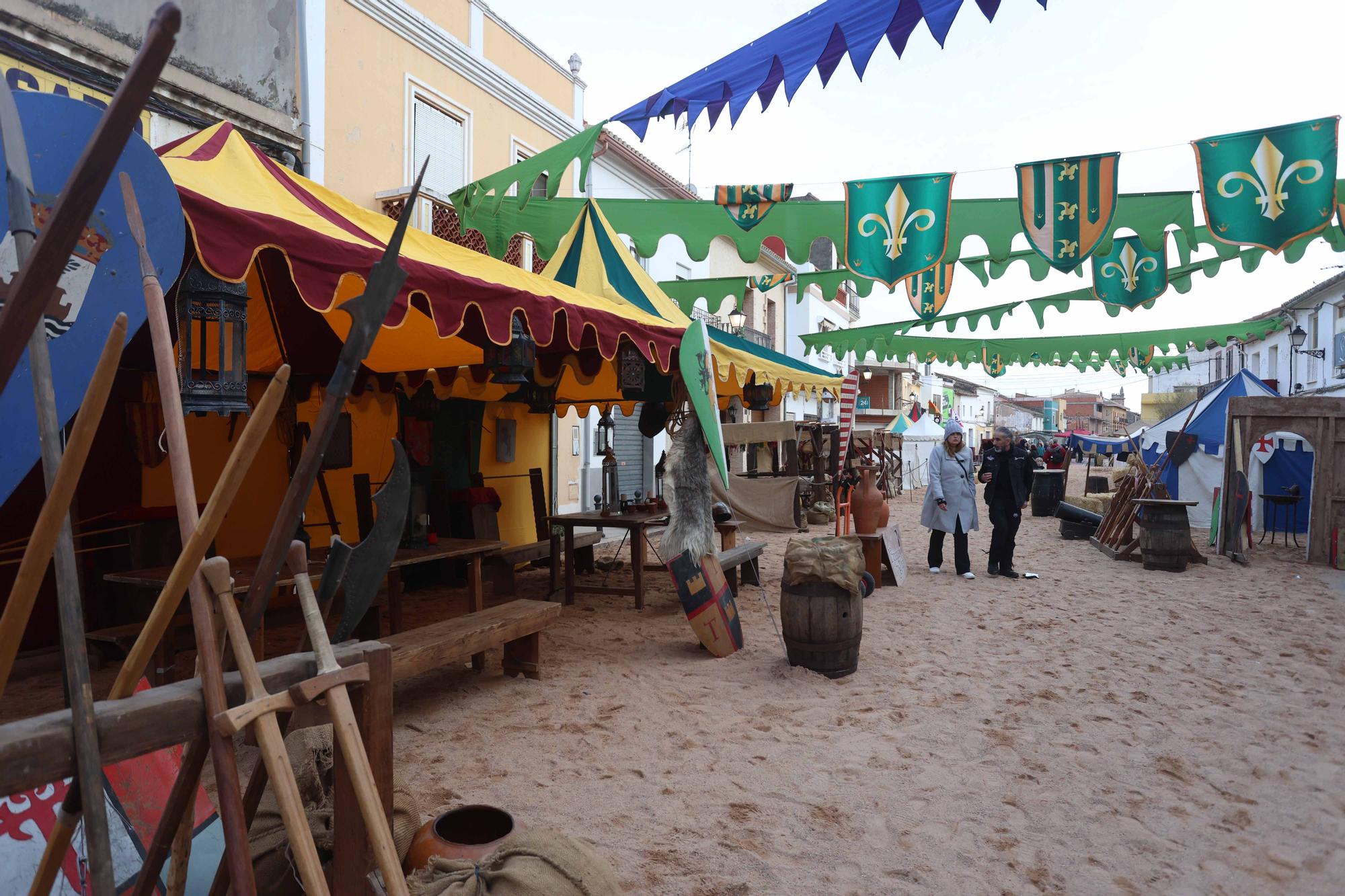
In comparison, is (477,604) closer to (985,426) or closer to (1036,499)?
(1036,499)

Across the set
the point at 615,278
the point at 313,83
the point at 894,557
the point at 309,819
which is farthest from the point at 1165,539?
the point at 313,83

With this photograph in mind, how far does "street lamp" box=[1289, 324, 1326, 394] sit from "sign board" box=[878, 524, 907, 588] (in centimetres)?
1236

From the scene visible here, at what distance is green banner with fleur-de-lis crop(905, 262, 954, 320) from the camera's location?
8648 mm

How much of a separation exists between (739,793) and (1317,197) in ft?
18.9

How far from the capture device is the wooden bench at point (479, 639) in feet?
12.3

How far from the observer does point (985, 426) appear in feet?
195

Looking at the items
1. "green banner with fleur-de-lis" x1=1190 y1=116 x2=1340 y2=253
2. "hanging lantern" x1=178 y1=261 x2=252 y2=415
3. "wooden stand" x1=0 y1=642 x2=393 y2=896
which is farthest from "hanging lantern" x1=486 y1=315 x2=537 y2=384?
"green banner with fleur-de-lis" x1=1190 y1=116 x2=1340 y2=253

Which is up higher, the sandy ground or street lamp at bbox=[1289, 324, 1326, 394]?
street lamp at bbox=[1289, 324, 1326, 394]

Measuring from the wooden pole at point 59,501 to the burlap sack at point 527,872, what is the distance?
3.84ft

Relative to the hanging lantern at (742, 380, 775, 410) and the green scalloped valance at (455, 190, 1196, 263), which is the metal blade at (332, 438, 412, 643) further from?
the hanging lantern at (742, 380, 775, 410)

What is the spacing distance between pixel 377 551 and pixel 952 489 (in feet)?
25.0

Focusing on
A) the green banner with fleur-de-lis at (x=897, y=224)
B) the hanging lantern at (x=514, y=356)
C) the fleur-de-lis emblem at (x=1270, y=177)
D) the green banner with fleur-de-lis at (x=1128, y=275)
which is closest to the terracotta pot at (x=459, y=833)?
the hanging lantern at (x=514, y=356)

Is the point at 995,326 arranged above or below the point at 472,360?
above

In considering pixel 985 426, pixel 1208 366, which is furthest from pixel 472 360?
pixel 985 426
